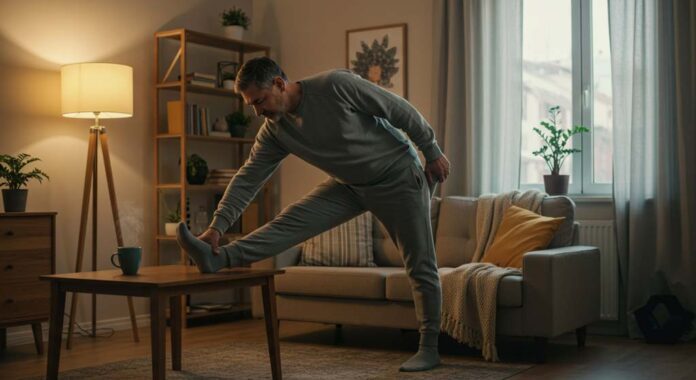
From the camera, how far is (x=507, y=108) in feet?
17.5

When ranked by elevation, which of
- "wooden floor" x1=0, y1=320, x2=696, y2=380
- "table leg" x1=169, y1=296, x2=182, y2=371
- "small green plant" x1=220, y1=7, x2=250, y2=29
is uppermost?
"small green plant" x1=220, y1=7, x2=250, y2=29

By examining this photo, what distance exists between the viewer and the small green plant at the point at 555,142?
5.07 m

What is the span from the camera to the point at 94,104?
15.9 ft

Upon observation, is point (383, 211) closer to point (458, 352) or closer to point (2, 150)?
point (458, 352)

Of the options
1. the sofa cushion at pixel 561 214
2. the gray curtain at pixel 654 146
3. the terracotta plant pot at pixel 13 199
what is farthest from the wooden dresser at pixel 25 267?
the gray curtain at pixel 654 146

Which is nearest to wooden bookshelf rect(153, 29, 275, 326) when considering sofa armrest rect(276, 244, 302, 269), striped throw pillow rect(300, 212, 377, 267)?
sofa armrest rect(276, 244, 302, 269)

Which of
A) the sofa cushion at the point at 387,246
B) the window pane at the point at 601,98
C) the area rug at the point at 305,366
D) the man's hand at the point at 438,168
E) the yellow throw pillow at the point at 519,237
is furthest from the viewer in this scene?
the window pane at the point at 601,98

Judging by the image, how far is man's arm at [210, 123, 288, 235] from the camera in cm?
348

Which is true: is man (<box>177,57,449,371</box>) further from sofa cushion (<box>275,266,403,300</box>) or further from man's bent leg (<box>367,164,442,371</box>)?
sofa cushion (<box>275,266,403,300</box>)

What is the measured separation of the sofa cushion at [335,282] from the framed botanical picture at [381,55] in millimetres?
1587

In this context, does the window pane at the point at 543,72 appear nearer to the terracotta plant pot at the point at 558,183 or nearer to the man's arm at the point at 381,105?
the terracotta plant pot at the point at 558,183

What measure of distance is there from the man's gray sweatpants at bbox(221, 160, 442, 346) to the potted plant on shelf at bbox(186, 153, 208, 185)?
2172 mm

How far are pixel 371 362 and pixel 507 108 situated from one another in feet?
6.60

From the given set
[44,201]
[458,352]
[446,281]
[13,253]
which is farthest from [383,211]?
[44,201]
